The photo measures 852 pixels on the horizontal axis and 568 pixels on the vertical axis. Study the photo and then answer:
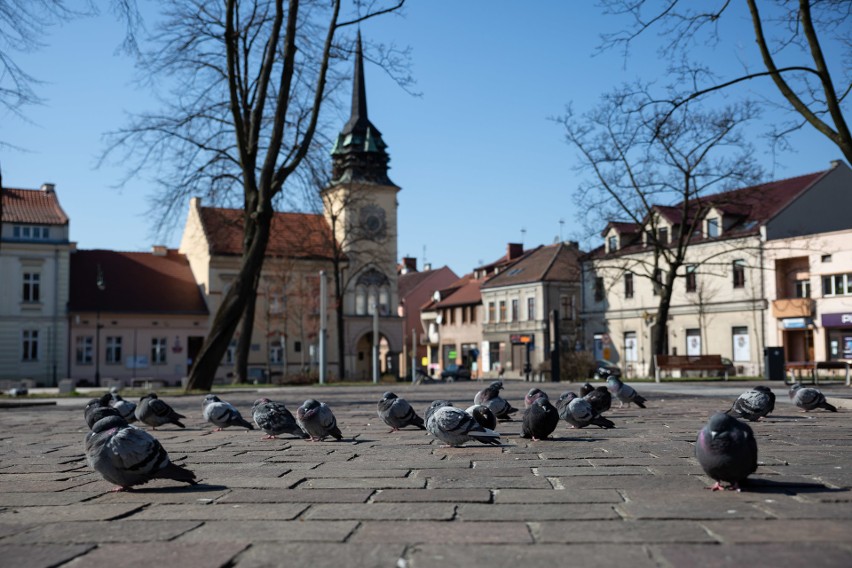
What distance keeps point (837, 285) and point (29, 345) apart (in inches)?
1720

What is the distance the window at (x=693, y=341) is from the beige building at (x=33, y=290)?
35.6 meters

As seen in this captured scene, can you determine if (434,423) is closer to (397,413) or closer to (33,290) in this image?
(397,413)

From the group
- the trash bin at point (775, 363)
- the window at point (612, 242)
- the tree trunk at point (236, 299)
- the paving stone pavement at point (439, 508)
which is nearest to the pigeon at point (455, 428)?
the paving stone pavement at point (439, 508)

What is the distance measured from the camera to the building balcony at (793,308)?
42688 millimetres

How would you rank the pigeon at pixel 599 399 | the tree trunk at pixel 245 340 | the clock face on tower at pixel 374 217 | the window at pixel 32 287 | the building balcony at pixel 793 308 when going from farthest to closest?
the clock face on tower at pixel 374 217 < the window at pixel 32 287 < the building balcony at pixel 793 308 < the tree trunk at pixel 245 340 < the pigeon at pixel 599 399

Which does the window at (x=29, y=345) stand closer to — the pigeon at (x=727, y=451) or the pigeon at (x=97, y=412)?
the pigeon at (x=97, y=412)

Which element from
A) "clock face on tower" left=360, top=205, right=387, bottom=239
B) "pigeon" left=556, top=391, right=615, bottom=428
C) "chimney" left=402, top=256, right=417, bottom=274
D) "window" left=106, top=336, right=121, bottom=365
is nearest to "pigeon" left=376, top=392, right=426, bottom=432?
"pigeon" left=556, top=391, right=615, bottom=428

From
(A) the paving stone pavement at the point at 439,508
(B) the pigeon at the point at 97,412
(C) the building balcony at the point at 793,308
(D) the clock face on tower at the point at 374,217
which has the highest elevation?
(D) the clock face on tower at the point at 374,217

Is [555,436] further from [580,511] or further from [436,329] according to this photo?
[436,329]

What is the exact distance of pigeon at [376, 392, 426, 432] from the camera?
36.0 feet

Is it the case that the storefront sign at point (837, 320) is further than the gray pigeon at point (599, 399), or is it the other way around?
the storefront sign at point (837, 320)

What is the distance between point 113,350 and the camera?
5572cm

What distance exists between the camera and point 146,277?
5981 centimetres

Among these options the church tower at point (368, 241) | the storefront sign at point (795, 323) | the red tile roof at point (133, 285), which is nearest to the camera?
the storefront sign at point (795, 323)
